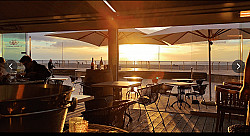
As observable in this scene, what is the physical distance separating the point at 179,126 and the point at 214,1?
3.73m

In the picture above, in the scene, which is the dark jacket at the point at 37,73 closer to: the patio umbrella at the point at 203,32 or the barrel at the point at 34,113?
the barrel at the point at 34,113

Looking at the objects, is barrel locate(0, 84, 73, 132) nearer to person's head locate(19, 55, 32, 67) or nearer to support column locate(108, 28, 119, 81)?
person's head locate(19, 55, 32, 67)

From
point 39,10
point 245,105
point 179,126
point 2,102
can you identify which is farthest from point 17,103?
point 179,126

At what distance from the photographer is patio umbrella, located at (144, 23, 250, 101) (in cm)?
500

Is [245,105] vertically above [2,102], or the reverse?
[2,102]

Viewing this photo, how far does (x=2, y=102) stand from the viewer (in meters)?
0.85

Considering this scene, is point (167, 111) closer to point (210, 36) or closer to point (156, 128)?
point (156, 128)

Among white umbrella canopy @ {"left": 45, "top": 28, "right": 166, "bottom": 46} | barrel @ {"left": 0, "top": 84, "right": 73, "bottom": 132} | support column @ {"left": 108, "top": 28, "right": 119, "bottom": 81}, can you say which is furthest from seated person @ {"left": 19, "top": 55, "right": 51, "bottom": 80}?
white umbrella canopy @ {"left": 45, "top": 28, "right": 166, "bottom": 46}

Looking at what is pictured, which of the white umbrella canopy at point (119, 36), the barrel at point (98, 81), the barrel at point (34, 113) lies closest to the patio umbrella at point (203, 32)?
the white umbrella canopy at point (119, 36)

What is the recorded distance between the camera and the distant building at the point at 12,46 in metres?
6.14

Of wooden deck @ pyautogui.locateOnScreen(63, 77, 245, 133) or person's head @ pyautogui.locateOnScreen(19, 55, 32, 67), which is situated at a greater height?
person's head @ pyautogui.locateOnScreen(19, 55, 32, 67)

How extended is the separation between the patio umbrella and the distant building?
3.91 metres

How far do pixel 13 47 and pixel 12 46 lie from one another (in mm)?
46

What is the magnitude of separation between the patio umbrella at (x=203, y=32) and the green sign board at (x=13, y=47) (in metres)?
3.91
